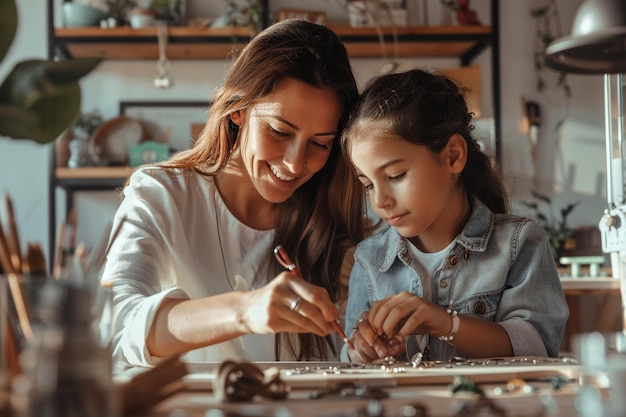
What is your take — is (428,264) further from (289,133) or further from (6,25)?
(6,25)

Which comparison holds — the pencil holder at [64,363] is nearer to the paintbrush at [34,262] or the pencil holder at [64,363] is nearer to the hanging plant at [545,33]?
the paintbrush at [34,262]

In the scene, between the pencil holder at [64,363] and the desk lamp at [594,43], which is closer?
the pencil holder at [64,363]

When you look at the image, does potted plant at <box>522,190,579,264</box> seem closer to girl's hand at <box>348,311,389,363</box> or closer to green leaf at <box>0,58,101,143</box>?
girl's hand at <box>348,311,389,363</box>

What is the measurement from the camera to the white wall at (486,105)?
418 centimetres

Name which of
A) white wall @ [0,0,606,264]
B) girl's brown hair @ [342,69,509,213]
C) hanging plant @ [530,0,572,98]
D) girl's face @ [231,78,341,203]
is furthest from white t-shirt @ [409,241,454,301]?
hanging plant @ [530,0,572,98]

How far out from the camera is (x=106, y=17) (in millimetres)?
4020

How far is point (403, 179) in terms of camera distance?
5.02ft

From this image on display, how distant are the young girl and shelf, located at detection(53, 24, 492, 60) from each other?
2.35 metres

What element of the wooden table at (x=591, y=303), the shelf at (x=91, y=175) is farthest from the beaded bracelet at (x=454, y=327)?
the shelf at (x=91, y=175)

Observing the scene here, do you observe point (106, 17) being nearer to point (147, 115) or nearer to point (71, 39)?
point (71, 39)

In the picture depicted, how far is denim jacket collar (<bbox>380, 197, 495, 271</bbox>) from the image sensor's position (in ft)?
5.08

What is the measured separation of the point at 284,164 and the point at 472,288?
1.34 ft

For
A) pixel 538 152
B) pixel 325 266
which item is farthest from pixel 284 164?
pixel 538 152

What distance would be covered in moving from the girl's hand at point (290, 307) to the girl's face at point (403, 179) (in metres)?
0.46
